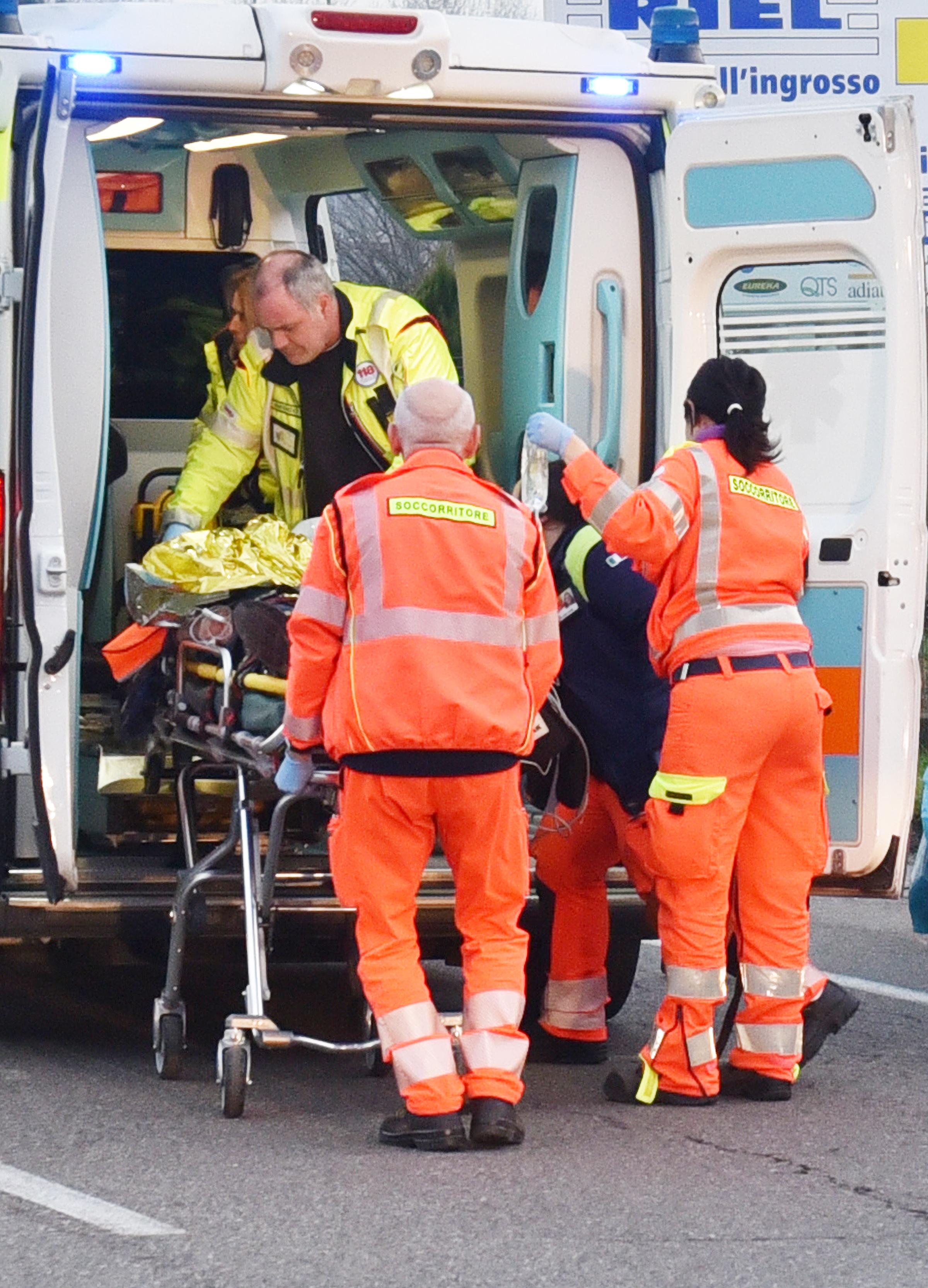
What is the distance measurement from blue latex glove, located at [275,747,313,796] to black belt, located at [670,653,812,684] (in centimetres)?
89

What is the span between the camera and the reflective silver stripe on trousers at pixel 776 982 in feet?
18.6

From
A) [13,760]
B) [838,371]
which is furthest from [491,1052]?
[838,371]

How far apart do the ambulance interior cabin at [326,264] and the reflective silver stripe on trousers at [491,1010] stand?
136 cm

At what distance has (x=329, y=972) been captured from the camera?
26.4ft

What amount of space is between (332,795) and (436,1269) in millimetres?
1661

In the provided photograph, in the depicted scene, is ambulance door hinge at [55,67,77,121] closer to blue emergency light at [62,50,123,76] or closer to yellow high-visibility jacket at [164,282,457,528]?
blue emergency light at [62,50,123,76]

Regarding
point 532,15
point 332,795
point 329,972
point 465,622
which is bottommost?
point 329,972

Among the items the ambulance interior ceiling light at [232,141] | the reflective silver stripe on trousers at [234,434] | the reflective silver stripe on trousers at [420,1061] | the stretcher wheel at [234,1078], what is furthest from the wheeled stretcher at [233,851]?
the ambulance interior ceiling light at [232,141]

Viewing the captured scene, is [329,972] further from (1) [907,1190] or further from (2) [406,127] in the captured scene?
(1) [907,1190]

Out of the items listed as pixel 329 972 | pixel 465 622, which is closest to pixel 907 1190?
pixel 465 622

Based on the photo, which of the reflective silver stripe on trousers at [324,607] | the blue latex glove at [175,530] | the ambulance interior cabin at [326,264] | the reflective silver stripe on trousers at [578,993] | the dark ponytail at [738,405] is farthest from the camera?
the blue latex glove at [175,530]

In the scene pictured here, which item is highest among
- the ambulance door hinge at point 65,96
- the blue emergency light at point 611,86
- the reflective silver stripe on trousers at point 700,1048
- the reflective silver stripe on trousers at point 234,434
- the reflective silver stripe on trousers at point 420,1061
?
the blue emergency light at point 611,86

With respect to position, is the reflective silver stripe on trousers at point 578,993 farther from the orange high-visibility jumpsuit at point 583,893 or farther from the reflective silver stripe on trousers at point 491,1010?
the reflective silver stripe on trousers at point 491,1010

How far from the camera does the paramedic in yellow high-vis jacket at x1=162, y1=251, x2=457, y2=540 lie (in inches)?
262
